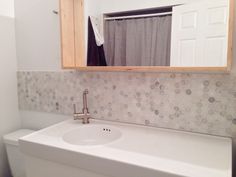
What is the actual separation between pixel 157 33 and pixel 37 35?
3.11 ft

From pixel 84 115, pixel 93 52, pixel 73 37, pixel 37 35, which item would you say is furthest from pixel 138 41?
pixel 37 35

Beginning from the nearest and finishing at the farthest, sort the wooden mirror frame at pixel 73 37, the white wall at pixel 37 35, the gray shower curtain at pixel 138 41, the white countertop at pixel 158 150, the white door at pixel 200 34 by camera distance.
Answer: the white countertop at pixel 158 150, the white door at pixel 200 34, the gray shower curtain at pixel 138 41, the wooden mirror frame at pixel 73 37, the white wall at pixel 37 35

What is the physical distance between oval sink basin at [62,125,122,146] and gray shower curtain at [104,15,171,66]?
42 cm

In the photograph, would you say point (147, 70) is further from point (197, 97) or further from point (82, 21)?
point (82, 21)

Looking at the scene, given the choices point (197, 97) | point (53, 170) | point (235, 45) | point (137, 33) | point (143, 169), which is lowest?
point (53, 170)

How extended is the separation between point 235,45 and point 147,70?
444 mm

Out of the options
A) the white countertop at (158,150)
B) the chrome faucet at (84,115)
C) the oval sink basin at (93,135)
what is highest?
the chrome faucet at (84,115)

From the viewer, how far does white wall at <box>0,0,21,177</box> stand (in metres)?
1.51

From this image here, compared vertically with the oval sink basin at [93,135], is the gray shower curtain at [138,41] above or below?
above

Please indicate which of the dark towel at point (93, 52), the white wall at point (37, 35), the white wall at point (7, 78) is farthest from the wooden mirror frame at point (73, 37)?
the white wall at point (7, 78)

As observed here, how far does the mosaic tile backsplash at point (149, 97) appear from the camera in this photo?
1.00 metres

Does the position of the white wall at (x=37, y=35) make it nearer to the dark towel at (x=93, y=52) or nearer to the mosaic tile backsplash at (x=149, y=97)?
the mosaic tile backsplash at (x=149, y=97)

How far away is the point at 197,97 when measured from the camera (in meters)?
1.05

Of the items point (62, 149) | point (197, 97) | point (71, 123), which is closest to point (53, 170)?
point (62, 149)
